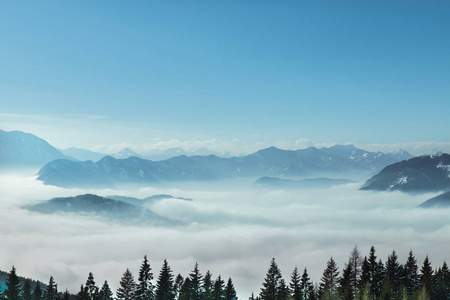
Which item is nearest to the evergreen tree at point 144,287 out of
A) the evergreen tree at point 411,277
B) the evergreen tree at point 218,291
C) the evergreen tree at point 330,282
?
the evergreen tree at point 218,291

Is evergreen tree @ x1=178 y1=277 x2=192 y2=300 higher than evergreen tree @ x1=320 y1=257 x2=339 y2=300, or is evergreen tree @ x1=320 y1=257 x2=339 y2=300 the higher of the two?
evergreen tree @ x1=320 y1=257 x2=339 y2=300

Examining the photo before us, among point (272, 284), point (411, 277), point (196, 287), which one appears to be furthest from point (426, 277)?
point (196, 287)

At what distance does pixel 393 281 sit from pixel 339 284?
1439 centimetres

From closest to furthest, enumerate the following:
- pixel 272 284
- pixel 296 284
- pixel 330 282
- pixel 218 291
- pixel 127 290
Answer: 1. pixel 330 282
2. pixel 127 290
3. pixel 218 291
4. pixel 296 284
5. pixel 272 284

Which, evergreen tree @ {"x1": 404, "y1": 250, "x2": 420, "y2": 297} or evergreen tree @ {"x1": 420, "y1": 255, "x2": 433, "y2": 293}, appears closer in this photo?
evergreen tree @ {"x1": 420, "y1": 255, "x2": 433, "y2": 293}

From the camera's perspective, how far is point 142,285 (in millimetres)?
71375

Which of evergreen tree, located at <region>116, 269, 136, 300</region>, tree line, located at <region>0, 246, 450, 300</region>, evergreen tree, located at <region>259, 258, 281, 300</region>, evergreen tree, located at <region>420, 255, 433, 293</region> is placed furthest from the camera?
Answer: evergreen tree, located at <region>259, 258, 281, 300</region>

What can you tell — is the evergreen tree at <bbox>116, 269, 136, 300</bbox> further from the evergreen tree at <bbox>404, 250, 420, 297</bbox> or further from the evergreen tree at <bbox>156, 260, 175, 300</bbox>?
the evergreen tree at <bbox>404, 250, 420, 297</bbox>

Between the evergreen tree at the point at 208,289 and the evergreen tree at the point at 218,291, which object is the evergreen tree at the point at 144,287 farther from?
the evergreen tree at the point at 218,291

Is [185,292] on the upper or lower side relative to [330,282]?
lower

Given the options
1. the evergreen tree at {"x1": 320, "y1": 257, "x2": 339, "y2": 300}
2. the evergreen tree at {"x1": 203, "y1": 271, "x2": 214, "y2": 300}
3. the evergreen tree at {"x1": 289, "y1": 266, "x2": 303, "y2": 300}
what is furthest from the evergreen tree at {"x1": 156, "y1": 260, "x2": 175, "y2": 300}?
the evergreen tree at {"x1": 320, "y1": 257, "x2": 339, "y2": 300}

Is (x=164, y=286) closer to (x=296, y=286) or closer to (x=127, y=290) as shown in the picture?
(x=127, y=290)

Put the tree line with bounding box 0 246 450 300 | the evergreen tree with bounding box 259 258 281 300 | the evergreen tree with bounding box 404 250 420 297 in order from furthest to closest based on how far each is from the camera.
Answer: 1. the evergreen tree with bounding box 404 250 420 297
2. the evergreen tree with bounding box 259 258 281 300
3. the tree line with bounding box 0 246 450 300

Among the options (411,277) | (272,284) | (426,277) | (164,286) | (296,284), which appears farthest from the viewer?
(411,277)
